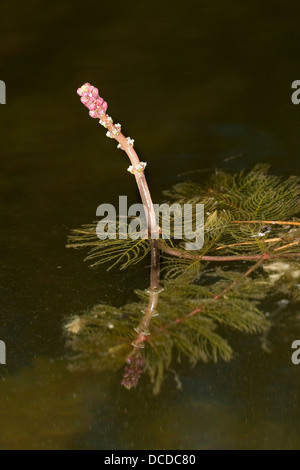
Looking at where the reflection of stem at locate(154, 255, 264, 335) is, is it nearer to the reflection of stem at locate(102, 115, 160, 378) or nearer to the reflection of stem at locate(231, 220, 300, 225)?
the reflection of stem at locate(102, 115, 160, 378)

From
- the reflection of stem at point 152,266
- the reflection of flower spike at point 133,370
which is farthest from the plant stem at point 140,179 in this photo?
the reflection of flower spike at point 133,370

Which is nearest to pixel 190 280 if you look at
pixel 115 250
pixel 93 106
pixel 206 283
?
pixel 206 283

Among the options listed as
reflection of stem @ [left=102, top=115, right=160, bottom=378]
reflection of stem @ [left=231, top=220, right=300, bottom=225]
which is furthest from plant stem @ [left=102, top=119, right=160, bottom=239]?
reflection of stem @ [left=231, top=220, right=300, bottom=225]

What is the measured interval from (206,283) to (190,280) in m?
0.03

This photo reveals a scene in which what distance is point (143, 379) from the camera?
4.18 ft

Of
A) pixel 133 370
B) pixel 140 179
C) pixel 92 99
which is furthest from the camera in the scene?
pixel 140 179

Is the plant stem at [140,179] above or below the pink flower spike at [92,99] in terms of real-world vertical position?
below

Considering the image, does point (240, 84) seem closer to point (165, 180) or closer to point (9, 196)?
point (165, 180)

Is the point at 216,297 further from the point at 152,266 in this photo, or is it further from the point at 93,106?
the point at 93,106

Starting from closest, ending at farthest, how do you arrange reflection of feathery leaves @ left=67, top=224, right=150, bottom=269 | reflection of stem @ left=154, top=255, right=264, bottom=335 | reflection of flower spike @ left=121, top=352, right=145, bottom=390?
reflection of flower spike @ left=121, top=352, right=145, bottom=390
reflection of stem @ left=154, top=255, right=264, bottom=335
reflection of feathery leaves @ left=67, top=224, right=150, bottom=269

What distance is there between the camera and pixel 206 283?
1486 mm

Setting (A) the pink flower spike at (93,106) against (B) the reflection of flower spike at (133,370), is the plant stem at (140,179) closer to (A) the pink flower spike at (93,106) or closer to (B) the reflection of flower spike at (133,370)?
(A) the pink flower spike at (93,106)

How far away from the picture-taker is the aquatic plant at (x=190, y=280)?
133 centimetres

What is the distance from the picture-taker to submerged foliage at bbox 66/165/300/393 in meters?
1.33
